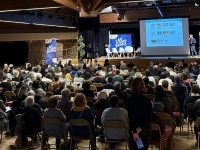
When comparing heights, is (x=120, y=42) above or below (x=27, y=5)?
below

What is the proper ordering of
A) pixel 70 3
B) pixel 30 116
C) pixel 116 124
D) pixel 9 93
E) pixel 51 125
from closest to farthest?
pixel 116 124, pixel 51 125, pixel 30 116, pixel 9 93, pixel 70 3

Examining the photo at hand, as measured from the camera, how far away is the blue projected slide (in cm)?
1777

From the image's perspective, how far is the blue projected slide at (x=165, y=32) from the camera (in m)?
17.8

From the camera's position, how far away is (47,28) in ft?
Result: 71.9

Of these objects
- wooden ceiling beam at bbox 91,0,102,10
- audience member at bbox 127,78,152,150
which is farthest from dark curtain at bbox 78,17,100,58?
audience member at bbox 127,78,152,150

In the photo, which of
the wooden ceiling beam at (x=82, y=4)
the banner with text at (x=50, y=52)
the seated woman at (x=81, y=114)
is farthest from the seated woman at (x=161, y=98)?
the banner with text at (x=50, y=52)

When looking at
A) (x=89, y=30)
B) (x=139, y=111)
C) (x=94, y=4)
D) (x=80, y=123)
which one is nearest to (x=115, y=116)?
(x=80, y=123)

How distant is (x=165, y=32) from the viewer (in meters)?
17.9

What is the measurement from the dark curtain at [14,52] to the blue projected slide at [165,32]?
9.29m

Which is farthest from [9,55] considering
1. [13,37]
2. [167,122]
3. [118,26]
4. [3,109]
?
[167,122]

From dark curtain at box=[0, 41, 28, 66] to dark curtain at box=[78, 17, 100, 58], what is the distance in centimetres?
468

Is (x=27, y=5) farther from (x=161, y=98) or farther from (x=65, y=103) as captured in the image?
(x=161, y=98)

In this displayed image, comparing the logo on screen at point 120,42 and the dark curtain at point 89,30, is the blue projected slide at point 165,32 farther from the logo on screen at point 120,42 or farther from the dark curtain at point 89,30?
the dark curtain at point 89,30

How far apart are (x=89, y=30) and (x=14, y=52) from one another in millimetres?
5946
